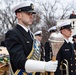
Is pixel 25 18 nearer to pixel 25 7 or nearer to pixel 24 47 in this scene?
pixel 25 7

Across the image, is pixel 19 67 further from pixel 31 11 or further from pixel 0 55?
pixel 0 55

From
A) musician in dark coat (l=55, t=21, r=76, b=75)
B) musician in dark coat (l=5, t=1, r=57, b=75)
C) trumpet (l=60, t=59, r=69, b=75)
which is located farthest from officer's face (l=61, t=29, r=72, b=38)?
musician in dark coat (l=5, t=1, r=57, b=75)

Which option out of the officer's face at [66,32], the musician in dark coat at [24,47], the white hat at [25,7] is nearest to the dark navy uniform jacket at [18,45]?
the musician in dark coat at [24,47]

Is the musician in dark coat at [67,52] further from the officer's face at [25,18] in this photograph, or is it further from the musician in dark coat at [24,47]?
the officer's face at [25,18]

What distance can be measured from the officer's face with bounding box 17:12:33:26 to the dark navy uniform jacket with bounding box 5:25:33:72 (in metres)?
0.09

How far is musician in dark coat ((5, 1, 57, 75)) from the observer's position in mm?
3254

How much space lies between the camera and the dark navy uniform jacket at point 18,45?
3381mm

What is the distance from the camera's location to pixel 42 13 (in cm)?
3778

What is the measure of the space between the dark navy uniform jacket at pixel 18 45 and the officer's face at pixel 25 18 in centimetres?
9

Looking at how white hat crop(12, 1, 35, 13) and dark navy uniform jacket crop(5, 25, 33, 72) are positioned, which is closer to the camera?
dark navy uniform jacket crop(5, 25, 33, 72)

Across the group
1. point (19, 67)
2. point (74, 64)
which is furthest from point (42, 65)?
point (74, 64)

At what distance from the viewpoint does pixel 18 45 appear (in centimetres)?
353

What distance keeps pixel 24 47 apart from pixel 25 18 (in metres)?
0.38

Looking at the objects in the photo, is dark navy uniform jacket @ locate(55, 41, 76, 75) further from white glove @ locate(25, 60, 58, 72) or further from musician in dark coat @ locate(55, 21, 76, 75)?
white glove @ locate(25, 60, 58, 72)
